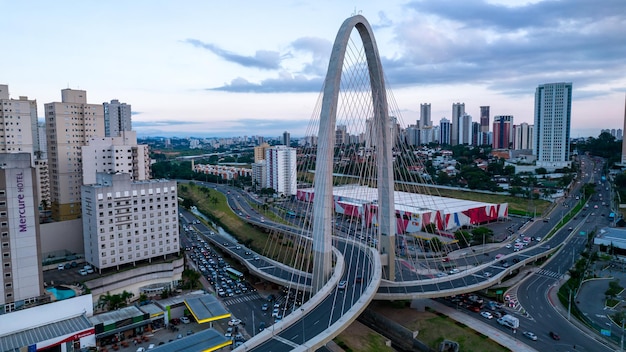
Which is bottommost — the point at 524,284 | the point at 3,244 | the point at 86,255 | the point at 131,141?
the point at 524,284

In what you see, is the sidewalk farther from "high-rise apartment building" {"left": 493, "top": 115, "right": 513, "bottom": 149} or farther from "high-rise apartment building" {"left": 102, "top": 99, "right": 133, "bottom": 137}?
"high-rise apartment building" {"left": 493, "top": 115, "right": 513, "bottom": 149}

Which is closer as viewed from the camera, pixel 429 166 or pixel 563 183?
pixel 563 183

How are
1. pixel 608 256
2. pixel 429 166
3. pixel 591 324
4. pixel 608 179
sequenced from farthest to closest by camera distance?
pixel 429 166
pixel 608 179
pixel 608 256
pixel 591 324

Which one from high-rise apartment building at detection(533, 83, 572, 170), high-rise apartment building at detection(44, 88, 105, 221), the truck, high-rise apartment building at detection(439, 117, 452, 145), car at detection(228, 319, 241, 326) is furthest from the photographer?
high-rise apartment building at detection(439, 117, 452, 145)

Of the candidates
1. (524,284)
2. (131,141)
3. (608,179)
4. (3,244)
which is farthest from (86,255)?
(608,179)

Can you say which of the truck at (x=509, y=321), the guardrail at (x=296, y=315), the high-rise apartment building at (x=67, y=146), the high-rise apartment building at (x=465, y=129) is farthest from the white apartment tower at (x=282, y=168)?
the high-rise apartment building at (x=465, y=129)

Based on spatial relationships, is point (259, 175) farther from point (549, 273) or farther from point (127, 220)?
point (549, 273)

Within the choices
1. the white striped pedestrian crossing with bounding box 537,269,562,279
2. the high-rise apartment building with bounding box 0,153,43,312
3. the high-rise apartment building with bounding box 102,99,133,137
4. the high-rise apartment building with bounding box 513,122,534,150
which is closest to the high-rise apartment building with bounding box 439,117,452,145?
the high-rise apartment building with bounding box 513,122,534,150

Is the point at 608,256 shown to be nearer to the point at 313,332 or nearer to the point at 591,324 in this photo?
the point at 591,324
